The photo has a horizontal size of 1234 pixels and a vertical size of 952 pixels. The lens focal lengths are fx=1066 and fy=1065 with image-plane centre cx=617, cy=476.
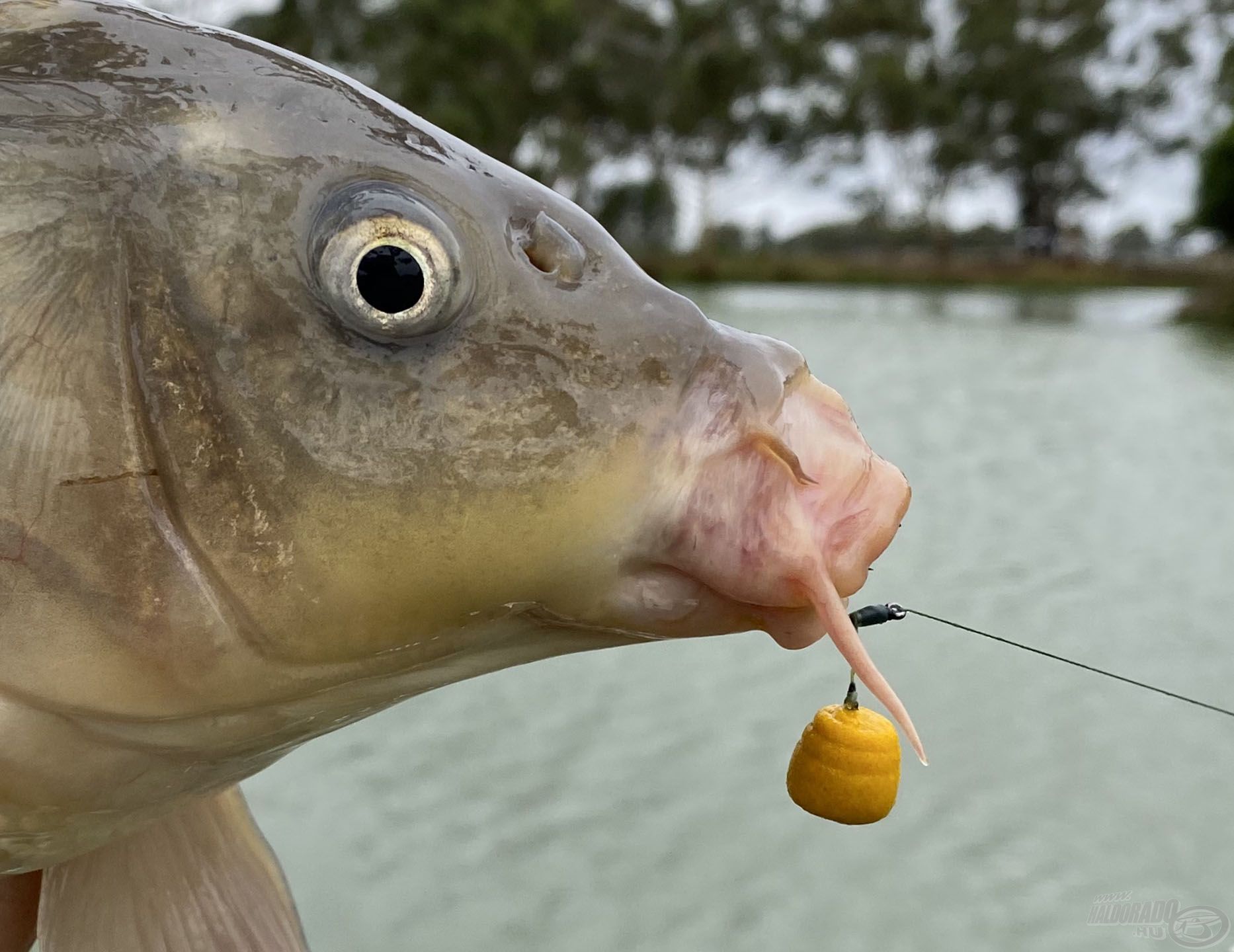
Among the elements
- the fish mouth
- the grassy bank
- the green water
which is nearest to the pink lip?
the fish mouth

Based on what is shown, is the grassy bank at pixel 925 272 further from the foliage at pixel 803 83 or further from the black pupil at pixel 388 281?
the black pupil at pixel 388 281

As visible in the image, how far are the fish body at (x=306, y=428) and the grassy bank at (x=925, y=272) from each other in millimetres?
17707

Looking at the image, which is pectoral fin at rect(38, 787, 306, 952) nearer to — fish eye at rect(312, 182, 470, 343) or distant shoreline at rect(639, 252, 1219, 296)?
fish eye at rect(312, 182, 470, 343)

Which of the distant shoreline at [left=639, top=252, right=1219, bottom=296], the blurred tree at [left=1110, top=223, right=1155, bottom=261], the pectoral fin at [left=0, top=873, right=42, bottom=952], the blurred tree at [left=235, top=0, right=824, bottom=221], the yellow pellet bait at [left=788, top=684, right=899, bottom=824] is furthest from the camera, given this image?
the blurred tree at [left=1110, top=223, right=1155, bottom=261]

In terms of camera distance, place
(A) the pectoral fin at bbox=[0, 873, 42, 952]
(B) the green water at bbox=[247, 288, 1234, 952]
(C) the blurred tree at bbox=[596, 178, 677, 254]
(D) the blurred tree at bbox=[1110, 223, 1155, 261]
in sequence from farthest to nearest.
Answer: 1. (D) the blurred tree at bbox=[1110, 223, 1155, 261]
2. (C) the blurred tree at bbox=[596, 178, 677, 254]
3. (B) the green water at bbox=[247, 288, 1234, 952]
4. (A) the pectoral fin at bbox=[0, 873, 42, 952]

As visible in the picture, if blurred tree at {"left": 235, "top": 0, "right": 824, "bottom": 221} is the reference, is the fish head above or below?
below

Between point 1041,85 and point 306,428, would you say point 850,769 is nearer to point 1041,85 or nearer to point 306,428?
point 306,428

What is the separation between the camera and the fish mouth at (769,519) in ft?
2.14

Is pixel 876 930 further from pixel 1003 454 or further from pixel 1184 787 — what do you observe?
pixel 1003 454

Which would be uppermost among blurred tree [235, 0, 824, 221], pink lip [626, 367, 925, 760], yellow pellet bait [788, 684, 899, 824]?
blurred tree [235, 0, 824, 221]

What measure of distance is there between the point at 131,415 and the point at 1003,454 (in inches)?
166

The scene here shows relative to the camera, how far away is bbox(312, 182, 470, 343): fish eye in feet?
2.08

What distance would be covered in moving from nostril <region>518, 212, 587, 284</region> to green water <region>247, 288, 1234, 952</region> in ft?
4.01

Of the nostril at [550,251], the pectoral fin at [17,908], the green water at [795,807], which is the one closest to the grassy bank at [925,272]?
the green water at [795,807]
